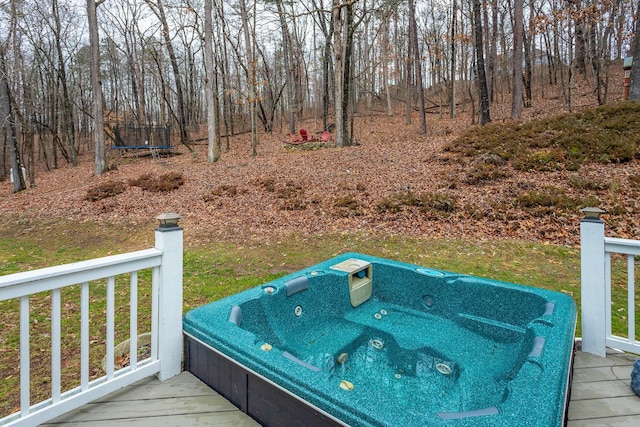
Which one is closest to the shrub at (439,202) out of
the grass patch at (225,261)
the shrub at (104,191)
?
the grass patch at (225,261)


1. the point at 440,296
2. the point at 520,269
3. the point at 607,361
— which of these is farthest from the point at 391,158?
the point at 607,361

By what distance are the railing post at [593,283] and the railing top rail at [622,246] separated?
0.12 feet

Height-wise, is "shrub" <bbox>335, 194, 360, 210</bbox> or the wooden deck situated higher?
"shrub" <bbox>335, 194, 360, 210</bbox>

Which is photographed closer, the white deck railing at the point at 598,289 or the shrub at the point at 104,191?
the white deck railing at the point at 598,289

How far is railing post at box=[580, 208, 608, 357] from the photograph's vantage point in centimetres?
228

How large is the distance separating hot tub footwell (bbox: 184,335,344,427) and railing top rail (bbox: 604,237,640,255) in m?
2.08

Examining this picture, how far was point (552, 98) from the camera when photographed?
14453 mm

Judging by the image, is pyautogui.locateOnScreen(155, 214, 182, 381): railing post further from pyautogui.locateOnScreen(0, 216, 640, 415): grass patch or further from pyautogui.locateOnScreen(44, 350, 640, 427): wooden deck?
pyautogui.locateOnScreen(0, 216, 640, 415): grass patch

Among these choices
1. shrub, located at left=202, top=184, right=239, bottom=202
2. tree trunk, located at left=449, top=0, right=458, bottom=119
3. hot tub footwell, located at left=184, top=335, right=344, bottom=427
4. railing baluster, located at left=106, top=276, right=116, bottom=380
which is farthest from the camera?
tree trunk, located at left=449, top=0, right=458, bottom=119

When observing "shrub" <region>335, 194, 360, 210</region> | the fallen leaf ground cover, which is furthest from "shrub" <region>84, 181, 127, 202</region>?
"shrub" <region>335, 194, 360, 210</region>

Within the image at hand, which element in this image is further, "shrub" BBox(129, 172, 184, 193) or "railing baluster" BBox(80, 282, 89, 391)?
"shrub" BBox(129, 172, 184, 193)

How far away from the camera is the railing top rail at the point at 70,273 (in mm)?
1470

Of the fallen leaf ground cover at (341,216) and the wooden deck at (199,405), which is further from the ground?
the fallen leaf ground cover at (341,216)

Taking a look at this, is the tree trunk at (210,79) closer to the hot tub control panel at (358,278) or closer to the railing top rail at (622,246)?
the hot tub control panel at (358,278)
